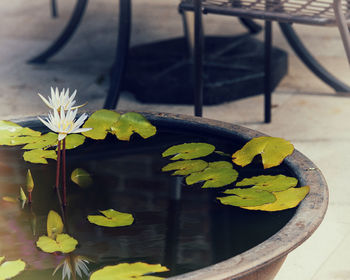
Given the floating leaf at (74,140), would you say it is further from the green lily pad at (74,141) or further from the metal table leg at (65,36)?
the metal table leg at (65,36)

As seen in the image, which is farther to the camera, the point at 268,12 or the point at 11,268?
the point at 268,12

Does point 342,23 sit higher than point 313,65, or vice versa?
point 342,23

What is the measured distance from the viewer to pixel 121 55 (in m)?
2.48

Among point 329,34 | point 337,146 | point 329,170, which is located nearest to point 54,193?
point 329,170

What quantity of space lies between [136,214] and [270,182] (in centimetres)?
22

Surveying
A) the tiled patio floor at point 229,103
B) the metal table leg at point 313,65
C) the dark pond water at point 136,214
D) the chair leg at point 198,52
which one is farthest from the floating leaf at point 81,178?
the metal table leg at point 313,65

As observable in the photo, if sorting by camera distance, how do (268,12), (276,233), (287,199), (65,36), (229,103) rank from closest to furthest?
(276,233)
(287,199)
(268,12)
(229,103)
(65,36)

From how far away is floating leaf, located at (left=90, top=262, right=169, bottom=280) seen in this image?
890mm

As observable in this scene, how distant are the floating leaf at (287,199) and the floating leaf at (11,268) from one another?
0.35 metres

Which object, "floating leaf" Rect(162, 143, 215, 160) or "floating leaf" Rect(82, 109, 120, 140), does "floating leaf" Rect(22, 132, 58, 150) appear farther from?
"floating leaf" Rect(162, 143, 215, 160)

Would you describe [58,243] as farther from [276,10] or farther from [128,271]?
[276,10]

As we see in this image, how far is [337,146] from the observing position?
219cm

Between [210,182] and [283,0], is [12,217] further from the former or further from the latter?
[283,0]

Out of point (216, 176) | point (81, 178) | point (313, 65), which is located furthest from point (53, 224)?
point (313, 65)
